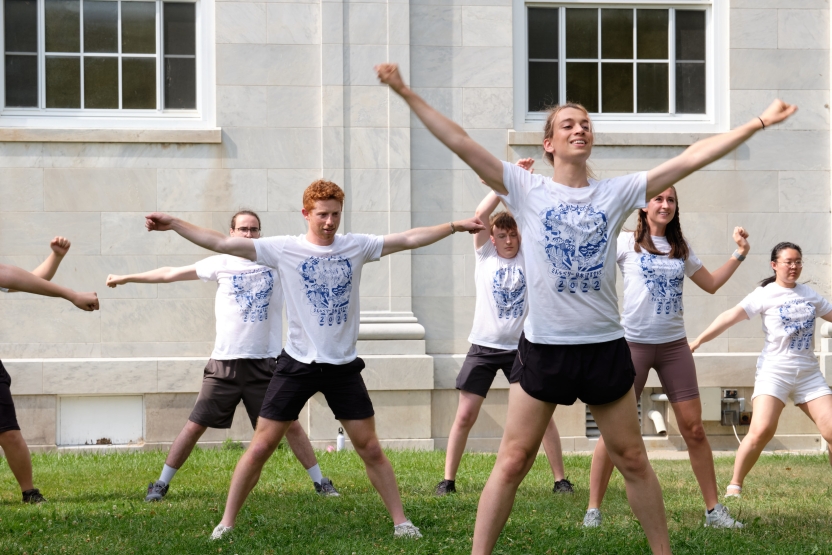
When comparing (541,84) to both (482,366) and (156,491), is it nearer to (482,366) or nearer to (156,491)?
(482,366)

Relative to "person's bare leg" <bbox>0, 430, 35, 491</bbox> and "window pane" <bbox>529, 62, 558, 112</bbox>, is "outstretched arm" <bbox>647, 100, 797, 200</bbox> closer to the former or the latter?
"person's bare leg" <bbox>0, 430, 35, 491</bbox>

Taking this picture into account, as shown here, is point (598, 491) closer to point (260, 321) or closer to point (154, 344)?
point (260, 321)

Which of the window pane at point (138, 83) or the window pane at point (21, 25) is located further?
the window pane at point (138, 83)

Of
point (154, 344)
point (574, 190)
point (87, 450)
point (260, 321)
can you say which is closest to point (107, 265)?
point (154, 344)

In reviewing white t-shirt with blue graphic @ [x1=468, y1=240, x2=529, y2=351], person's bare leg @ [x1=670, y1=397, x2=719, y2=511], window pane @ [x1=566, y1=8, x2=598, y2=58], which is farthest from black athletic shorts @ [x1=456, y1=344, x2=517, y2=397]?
window pane @ [x1=566, y1=8, x2=598, y2=58]

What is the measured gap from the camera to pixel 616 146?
10.6 metres

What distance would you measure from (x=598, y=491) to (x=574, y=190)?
2.31 meters

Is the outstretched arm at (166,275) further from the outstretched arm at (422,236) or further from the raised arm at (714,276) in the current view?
the raised arm at (714,276)

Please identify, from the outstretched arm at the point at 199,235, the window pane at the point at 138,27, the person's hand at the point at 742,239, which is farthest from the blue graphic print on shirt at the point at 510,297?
the window pane at the point at 138,27

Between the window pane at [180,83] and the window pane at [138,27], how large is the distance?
0.26 meters

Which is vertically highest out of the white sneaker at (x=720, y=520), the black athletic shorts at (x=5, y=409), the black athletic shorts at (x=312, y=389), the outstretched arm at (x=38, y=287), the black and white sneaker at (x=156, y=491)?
the outstretched arm at (x=38, y=287)

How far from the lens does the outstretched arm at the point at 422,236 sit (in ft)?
18.0

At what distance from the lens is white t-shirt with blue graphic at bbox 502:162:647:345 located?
4.21 meters

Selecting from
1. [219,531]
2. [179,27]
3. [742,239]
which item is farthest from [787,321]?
[179,27]
